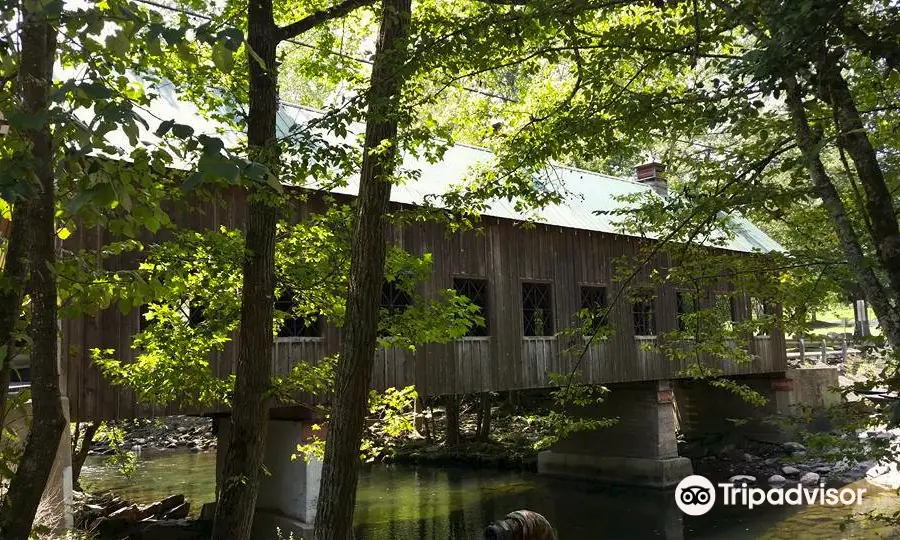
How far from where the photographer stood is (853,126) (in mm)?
3230

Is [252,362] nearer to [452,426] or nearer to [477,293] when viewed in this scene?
[477,293]

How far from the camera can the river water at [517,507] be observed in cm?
1175

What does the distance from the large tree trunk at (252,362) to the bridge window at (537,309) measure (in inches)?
328

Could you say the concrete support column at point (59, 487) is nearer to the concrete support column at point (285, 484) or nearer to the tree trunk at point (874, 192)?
the concrete support column at point (285, 484)

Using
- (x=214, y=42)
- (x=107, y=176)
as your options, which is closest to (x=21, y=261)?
(x=107, y=176)

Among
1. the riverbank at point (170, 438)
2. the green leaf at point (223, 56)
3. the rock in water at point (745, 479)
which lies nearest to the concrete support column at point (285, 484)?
the green leaf at point (223, 56)

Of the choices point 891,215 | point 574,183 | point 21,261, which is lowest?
point 21,261

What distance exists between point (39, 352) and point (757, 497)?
47.8 ft

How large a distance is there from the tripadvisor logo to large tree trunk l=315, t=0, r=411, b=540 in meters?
9.87

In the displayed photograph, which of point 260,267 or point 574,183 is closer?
point 260,267

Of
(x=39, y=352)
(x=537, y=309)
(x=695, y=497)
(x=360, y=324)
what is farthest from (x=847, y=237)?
(x=695, y=497)

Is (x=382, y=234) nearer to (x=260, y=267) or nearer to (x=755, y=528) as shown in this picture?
(x=260, y=267)

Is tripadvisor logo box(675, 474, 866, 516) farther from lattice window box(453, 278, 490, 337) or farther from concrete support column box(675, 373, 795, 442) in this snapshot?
lattice window box(453, 278, 490, 337)

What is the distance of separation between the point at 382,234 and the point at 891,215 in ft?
9.96
